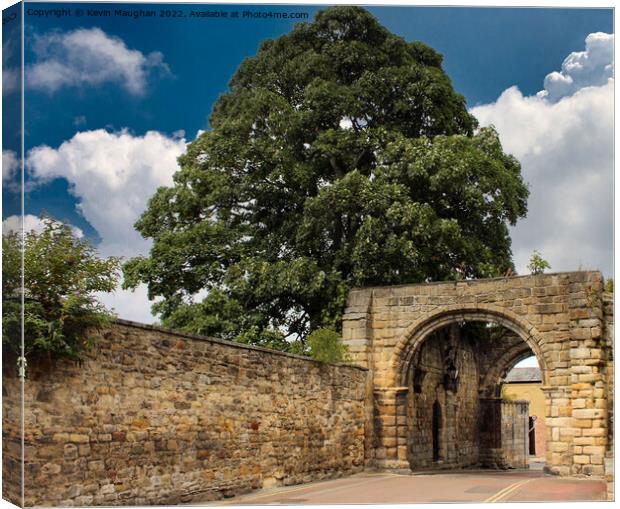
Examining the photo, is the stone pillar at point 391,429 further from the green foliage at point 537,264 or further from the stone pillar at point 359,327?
the green foliage at point 537,264

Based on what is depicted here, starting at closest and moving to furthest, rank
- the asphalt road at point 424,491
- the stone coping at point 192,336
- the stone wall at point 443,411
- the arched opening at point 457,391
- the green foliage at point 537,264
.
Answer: the stone coping at point 192,336
the asphalt road at point 424,491
the green foliage at point 537,264
the arched opening at point 457,391
the stone wall at point 443,411

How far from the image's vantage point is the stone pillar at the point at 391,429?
18.9 metres

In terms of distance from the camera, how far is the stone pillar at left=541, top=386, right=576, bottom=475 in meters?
17.7

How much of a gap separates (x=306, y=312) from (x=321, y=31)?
6305 mm

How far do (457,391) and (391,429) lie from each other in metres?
5.90

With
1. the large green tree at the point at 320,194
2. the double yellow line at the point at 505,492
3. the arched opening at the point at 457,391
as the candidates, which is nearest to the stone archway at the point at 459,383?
the arched opening at the point at 457,391

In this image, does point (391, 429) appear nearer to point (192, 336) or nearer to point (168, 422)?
point (192, 336)

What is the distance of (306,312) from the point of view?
2109 centimetres

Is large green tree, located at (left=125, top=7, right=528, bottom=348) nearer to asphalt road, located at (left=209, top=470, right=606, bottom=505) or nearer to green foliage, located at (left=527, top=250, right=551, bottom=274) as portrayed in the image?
green foliage, located at (left=527, top=250, right=551, bottom=274)

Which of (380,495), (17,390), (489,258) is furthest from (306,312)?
(17,390)

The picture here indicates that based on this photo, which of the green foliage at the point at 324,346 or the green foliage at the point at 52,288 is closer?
the green foliage at the point at 52,288

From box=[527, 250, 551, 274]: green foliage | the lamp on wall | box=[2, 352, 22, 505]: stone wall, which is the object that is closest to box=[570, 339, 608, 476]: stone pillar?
box=[527, 250, 551, 274]: green foliage

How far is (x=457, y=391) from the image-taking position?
80.5 feet

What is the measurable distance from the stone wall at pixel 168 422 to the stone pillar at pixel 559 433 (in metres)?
4.46
